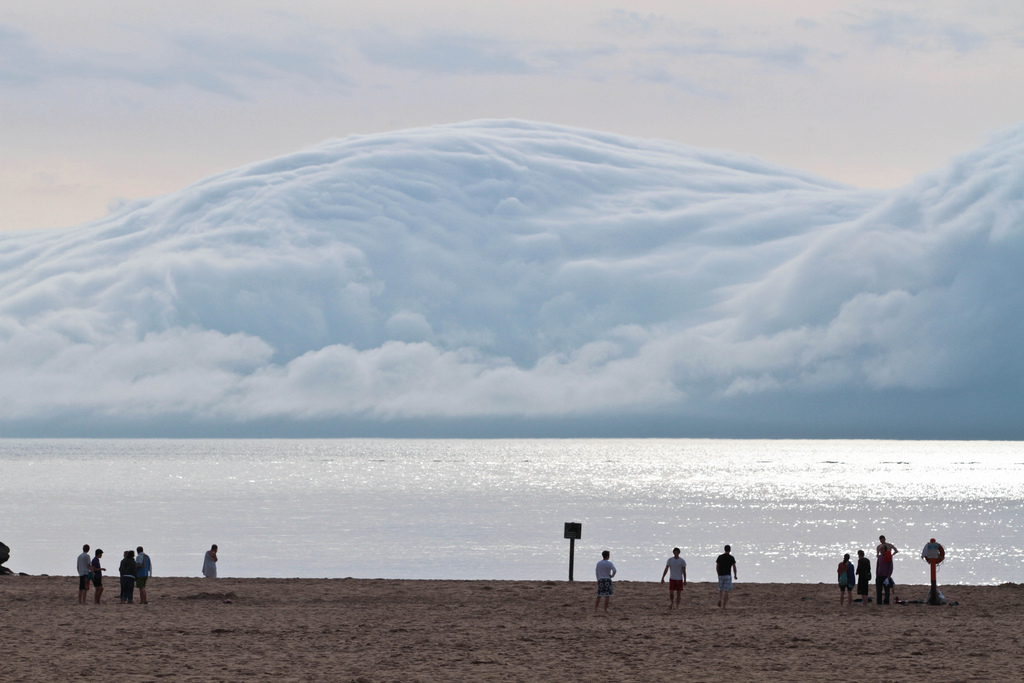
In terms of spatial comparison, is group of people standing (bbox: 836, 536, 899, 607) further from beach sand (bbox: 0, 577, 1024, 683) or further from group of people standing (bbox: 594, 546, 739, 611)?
group of people standing (bbox: 594, 546, 739, 611)

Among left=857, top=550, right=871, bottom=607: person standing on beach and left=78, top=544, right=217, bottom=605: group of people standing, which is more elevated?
left=857, top=550, right=871, bottom=607: person standing on beach

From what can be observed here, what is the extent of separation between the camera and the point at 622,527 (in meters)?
83.8

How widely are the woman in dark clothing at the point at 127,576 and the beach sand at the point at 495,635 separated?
46cm

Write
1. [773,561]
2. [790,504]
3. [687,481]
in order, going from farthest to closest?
[687,481] < [790,504] < [773,561]

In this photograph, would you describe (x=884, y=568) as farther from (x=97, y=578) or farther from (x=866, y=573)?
(x=97, y=578)

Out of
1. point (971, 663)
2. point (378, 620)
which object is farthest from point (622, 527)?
point (971, 663)

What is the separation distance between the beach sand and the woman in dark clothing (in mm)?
463

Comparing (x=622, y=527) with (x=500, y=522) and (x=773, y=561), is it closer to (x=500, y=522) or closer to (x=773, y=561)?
(x=500, y=522)

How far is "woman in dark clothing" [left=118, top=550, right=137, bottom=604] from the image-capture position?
2855 cm

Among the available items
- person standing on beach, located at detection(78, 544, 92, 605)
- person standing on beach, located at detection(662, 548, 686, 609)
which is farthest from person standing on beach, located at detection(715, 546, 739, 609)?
person standing on beach, located at detection(78, 544, 92, 605)

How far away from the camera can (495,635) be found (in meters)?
23.5

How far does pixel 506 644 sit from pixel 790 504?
9987 centimetres

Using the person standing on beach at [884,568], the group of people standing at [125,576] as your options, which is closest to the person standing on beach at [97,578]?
the group of people standing at [125,576]

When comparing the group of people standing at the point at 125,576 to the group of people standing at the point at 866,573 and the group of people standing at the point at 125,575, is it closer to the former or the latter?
the group of people standing at the point at 125,575
